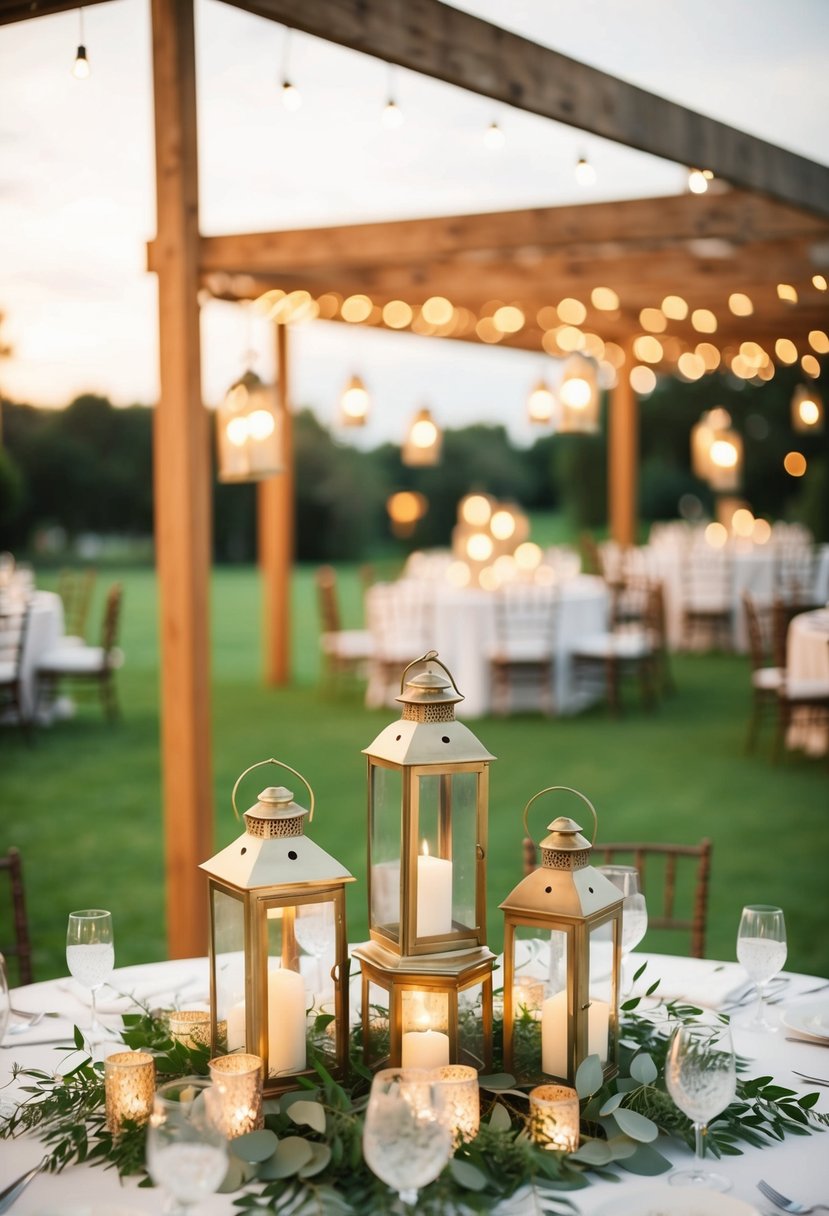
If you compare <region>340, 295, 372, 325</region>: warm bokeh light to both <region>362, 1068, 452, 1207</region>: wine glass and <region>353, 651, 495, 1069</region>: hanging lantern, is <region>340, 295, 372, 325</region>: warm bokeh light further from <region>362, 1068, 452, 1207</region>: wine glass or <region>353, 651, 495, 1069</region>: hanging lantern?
<region>362, 1068, 452, 1207</region>: wine glass

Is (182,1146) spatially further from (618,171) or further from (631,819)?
(618,171)

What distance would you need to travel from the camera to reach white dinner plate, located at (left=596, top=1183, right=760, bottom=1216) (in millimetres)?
1526

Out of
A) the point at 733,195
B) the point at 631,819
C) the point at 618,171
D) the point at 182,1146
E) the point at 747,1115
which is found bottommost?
the point at 631,819

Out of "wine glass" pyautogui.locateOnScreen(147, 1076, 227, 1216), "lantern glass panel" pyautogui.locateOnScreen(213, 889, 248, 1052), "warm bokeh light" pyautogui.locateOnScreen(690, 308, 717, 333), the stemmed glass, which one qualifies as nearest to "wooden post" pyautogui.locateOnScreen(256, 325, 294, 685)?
"warm bokeh light" pyautogui.locateOnScreen(690, 308, 717, 333)

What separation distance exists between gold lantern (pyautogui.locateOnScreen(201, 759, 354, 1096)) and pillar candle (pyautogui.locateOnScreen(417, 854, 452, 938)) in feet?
0.36

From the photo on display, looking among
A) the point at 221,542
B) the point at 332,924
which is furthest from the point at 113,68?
the point at 221,542

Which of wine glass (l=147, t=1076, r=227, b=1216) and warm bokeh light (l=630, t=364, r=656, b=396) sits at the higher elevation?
warm bokeh light (l=630, t=364, r=656, b=396)

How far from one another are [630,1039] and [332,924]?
1.72 ft

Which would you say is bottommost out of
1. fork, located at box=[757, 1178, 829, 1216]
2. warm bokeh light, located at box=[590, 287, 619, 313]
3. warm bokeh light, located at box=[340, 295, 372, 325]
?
fork, located at box=[757, 1178, 829, 1216]

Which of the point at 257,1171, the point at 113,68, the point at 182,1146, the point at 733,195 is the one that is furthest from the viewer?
the point at 113,68

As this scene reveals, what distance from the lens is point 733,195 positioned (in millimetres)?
6250

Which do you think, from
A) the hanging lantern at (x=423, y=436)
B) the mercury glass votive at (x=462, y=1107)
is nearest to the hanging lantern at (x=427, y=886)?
the mercury glass votive at (x=462, y=1107)

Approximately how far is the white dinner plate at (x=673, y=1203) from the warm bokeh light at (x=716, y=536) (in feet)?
41.0

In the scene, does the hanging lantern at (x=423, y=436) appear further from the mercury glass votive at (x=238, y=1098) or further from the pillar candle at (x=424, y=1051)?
the mercury glass votive at (x=238, y=1098)
